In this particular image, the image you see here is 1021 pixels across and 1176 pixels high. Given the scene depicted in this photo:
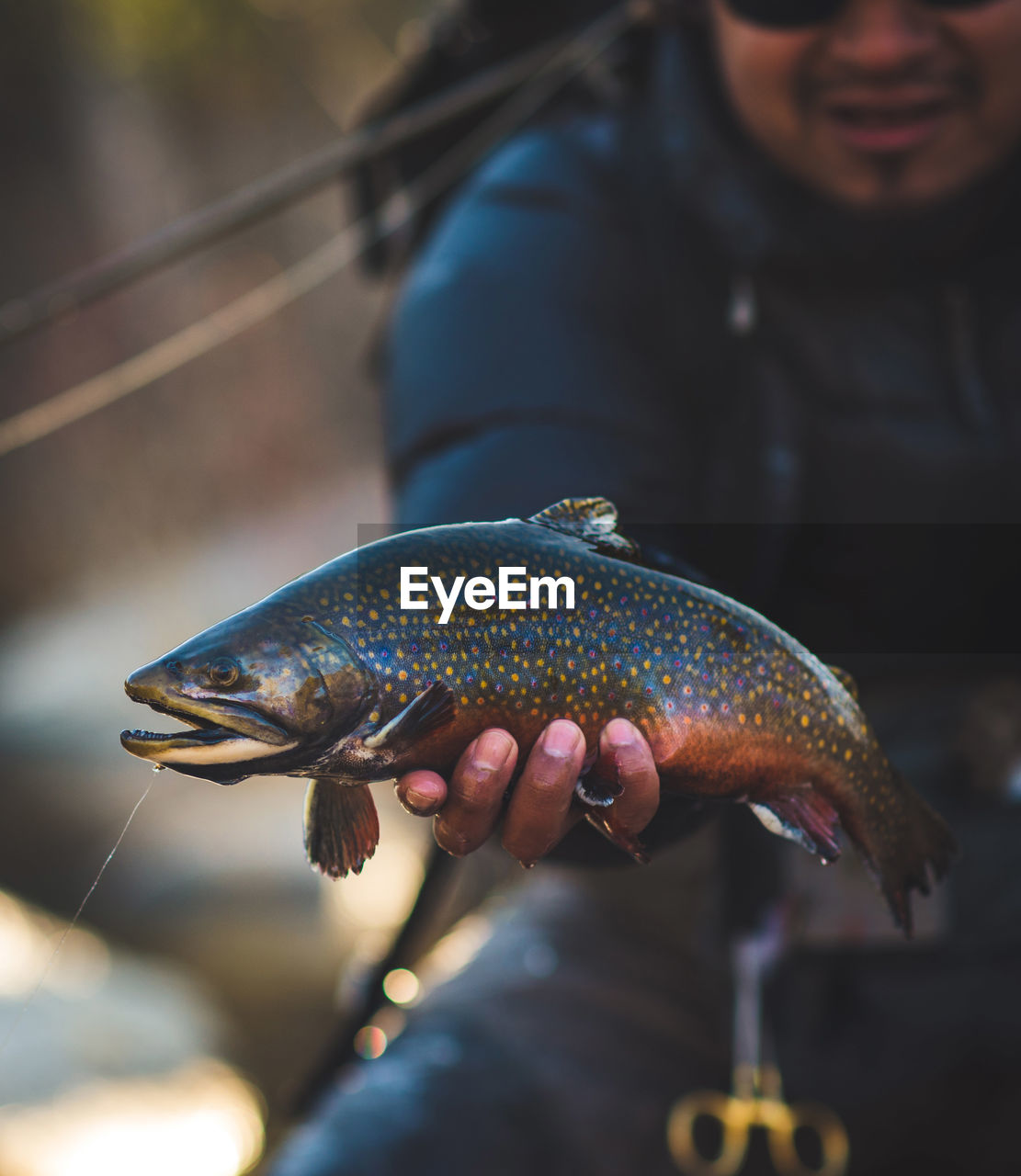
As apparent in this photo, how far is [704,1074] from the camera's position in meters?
1.53

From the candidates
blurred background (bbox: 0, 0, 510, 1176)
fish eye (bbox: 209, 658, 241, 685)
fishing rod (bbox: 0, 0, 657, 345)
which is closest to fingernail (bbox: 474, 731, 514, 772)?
fish eye (bbox: 209, 658, 241, 685)

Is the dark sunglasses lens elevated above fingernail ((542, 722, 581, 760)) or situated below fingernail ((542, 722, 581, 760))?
above

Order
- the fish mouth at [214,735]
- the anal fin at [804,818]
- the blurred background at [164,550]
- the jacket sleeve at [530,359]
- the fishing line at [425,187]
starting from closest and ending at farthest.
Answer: the fish mouth at [214,735], the anal fin at [804,818], the jacket sleeve at [530,359], the fishing line at [425,187], the blurred background at [164,550]

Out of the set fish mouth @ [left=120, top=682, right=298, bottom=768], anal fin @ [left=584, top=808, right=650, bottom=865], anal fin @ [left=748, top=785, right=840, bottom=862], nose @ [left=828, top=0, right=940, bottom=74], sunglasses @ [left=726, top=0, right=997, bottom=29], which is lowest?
anal fin @ [left=748, top=785, right=840, bottom=862]

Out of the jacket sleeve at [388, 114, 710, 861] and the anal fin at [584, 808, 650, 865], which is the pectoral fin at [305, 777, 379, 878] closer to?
the anal fin at [584, 808, 650, 865]

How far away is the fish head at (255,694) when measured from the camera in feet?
1.29

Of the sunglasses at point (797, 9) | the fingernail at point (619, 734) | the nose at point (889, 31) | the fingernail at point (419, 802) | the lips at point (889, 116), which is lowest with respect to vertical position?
the fingernail at point (419, 802)

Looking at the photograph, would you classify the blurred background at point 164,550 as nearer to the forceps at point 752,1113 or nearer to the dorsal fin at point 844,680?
the forceps at point 752,1113

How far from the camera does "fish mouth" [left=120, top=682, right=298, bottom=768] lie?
0.38m

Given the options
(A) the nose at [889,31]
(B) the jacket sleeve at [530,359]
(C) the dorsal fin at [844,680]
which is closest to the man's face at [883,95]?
(A) the nose at [889,31]

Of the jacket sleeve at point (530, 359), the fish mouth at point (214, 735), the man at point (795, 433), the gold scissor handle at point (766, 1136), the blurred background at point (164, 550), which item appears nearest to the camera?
the fish mouth at point (214, 735)

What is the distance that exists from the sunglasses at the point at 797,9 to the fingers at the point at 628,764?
1.04m

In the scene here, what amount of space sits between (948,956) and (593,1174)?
59 centimetres

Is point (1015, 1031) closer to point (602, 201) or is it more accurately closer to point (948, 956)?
point (948, 956)
